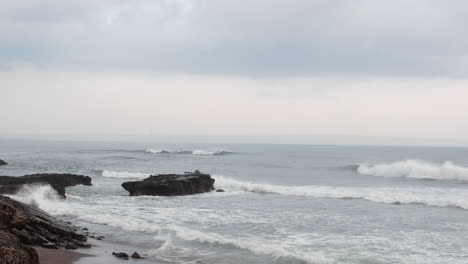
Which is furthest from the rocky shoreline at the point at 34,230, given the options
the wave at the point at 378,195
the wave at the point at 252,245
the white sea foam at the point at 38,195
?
the wave at the point at 378,195

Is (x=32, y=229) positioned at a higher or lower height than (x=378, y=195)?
higher

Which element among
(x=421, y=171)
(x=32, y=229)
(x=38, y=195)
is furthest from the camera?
(x=421, y=171)

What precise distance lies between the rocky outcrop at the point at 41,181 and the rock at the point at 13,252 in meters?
19.0

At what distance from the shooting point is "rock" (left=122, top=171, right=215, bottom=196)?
101 ft

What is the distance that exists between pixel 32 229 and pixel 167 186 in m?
16.8

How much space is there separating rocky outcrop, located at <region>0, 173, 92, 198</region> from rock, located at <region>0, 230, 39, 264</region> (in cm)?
1899

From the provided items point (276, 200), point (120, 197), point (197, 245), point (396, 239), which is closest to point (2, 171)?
point (120, 197)

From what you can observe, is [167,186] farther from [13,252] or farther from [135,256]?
[13,252]

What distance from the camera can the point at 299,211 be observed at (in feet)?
81.8

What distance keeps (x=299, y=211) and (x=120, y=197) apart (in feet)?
37.6

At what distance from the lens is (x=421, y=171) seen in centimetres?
5434

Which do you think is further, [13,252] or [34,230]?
[34,230]

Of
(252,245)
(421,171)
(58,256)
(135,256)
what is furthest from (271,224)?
(421,171)

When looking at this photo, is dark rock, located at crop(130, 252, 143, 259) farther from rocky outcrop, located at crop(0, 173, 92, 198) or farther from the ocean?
rocky outcrop, located at crop(0, 173, 92, 198)
